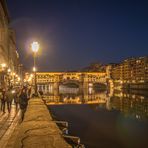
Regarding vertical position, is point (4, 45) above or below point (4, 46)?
above

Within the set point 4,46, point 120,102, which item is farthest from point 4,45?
point 120,102

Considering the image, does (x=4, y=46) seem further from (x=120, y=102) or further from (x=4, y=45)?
(x=120, y=102)

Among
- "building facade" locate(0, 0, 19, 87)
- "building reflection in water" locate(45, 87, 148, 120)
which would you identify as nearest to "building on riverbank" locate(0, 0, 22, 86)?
"building facade" locate(0, 0, 19, 87)

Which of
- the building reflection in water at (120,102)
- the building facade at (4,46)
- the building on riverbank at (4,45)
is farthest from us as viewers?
the building reflection in water at (120,102)

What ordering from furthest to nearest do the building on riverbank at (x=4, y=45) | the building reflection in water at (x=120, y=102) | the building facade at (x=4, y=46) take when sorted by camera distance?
the building reflection in water at (x=120, y=102) < the building on riverbank at (x=4, y=45) < the building facade at (x=4, y=46)

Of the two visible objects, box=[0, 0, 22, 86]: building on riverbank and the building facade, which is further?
box=[0, 0, 22, 86]: building on riverbank

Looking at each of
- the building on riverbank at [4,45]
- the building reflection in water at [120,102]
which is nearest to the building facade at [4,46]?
the building on riverbank at [4,45]

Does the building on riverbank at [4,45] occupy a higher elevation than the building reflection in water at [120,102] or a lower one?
higher

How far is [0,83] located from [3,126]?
42261 millimetres

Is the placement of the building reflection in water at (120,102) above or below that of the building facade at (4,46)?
below

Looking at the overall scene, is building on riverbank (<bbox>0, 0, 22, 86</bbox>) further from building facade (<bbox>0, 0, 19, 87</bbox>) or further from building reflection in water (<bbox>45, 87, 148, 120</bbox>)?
building reflection in water (<bbox>45, 87, 148, 120</bbox>)

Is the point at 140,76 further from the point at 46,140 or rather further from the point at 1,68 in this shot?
the point at 46,140

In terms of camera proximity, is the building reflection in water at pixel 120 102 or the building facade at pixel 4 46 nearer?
the building facade at pixel 4 46

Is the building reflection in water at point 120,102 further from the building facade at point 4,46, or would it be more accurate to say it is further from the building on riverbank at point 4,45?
the building on riverbank at point 4,45
